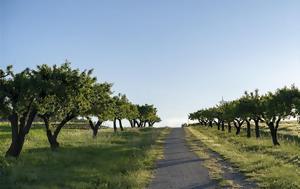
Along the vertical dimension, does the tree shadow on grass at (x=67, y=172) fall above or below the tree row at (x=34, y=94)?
below

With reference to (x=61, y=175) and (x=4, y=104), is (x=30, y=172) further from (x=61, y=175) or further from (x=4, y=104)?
(x=4, y=104)

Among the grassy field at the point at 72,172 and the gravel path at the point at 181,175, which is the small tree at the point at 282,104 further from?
the grassy field at the point at 72,172

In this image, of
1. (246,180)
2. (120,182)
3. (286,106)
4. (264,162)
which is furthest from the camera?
(286,106)

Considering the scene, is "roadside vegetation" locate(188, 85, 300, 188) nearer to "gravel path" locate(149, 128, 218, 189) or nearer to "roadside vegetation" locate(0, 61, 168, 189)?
"gravel path" locate(149, 128, 218, 189)

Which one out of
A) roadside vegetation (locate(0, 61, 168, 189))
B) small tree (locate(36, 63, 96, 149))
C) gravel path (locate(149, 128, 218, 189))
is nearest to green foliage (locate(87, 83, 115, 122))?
roadside vegetation (locate(0, 61, 168, 189))

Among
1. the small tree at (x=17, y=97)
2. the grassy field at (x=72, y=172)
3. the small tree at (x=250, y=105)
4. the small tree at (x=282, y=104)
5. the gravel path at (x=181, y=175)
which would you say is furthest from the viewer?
the small tree at (x=250, y=105)

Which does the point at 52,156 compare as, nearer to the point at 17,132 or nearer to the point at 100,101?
the point at 17,132

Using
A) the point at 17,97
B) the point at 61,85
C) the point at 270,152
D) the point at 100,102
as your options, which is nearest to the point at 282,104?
the point at 270,152

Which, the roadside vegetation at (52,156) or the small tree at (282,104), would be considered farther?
the small tree at (282,104)

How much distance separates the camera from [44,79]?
31.9 m

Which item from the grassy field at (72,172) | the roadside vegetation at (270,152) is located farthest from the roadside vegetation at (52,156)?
the roadside vegetation at (270,152)

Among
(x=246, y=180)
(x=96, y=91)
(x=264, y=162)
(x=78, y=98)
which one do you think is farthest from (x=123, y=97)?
(x=246, y=180)

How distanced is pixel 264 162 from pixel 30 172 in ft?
43.0

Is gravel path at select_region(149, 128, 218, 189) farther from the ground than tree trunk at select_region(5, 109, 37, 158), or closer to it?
closer to it
